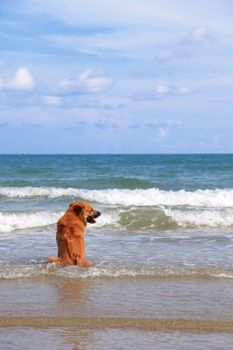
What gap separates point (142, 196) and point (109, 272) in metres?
13.9

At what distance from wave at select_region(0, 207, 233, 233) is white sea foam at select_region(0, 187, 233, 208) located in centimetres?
405

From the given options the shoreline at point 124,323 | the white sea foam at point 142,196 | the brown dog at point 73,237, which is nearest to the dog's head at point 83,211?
the brown dog at point 73,237

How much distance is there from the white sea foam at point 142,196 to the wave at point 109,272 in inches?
447

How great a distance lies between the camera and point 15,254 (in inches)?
387

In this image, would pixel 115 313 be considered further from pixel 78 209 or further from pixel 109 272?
pixel 78 209

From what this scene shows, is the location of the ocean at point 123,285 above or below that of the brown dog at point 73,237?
below

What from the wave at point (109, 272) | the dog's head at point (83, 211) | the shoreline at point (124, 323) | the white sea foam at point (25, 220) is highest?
the dog's head at point (83, 211)

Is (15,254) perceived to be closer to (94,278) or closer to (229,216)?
(94,278)

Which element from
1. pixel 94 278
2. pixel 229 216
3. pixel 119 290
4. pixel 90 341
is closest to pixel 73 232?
pixel 94 278

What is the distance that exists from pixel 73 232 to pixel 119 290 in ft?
5.83

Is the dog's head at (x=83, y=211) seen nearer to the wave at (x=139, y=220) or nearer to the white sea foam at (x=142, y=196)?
the wave at (x=139, y=220)

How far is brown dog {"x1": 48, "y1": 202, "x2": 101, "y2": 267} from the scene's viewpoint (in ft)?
28.3

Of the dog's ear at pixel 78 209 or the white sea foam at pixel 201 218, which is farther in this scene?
the white sea foam at pixel 201 218

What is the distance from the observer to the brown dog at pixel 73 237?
863cm
